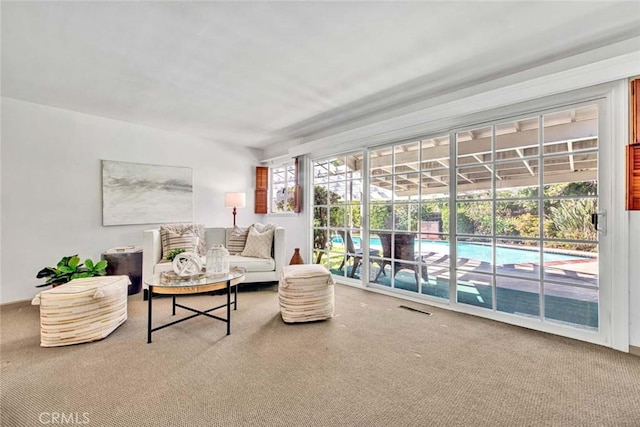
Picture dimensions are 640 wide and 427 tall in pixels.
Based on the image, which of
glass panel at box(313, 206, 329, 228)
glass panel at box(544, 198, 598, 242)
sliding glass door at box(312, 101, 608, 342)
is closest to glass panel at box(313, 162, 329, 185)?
glass panel at box(313, 206, 329, 228)

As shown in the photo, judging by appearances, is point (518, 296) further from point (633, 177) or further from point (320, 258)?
point (320, 258)

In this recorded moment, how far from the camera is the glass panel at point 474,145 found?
291cm

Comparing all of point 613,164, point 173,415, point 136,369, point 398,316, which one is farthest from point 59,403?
point 613,164

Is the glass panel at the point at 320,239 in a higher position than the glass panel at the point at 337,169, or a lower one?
lower

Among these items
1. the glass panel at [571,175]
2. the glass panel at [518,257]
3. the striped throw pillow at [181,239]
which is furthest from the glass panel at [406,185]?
the striped throw pillow at [181,239]

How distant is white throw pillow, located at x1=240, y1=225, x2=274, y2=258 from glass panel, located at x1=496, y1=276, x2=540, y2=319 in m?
2.71

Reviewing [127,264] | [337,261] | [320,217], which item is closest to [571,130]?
[337,261]

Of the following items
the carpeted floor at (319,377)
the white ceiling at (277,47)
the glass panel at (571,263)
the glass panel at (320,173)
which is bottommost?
the carpeted floor at (319,377)

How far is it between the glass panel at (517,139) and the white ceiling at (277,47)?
49 centimetres

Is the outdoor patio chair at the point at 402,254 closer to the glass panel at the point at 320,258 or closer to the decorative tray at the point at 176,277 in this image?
the glass panel at the point at 320,258

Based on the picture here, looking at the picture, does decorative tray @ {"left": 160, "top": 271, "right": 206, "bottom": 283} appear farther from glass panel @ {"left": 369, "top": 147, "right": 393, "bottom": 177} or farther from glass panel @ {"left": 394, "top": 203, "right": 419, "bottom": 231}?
glass panel @ {"left": 369, "top": 147, "right": 393, "bottom": 177}

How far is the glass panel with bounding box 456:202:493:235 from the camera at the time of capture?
289 cm

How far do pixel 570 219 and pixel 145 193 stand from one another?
16.8ft

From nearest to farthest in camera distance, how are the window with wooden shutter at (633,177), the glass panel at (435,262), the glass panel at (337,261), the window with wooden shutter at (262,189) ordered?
the window with wooden shutter at (633,177) → the glass panel at (435,262) → the glass panel at (337,261) → the window with wooden shutter at (262,189)
